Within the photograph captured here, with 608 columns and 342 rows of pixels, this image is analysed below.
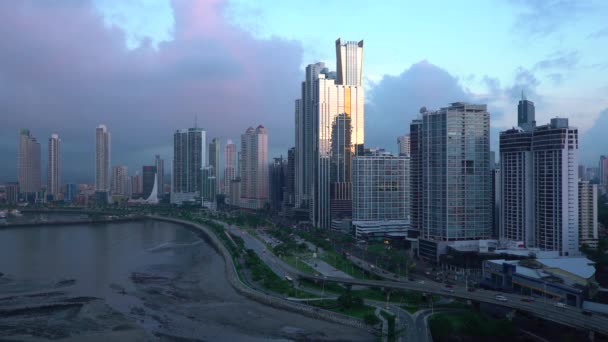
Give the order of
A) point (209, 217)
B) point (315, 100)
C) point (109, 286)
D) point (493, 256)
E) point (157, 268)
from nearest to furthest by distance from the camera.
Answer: point (109, 286) → point (493, 256) → point (157, 268) → point (315, 100) → point (209, 217)

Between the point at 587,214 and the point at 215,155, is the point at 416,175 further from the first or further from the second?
the point at 215,155

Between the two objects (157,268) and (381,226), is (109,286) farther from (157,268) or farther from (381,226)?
(381,226)

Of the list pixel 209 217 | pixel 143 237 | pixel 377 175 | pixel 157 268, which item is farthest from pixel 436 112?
pixel 209 217

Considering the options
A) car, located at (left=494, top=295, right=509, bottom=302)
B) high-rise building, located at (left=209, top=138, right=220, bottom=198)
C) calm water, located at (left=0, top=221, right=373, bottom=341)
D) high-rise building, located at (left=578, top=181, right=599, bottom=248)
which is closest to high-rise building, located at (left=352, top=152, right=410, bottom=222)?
calm water, located at (left=0, top=221, right=373, bottom=341)

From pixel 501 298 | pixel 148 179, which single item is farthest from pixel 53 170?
pixel 501 298

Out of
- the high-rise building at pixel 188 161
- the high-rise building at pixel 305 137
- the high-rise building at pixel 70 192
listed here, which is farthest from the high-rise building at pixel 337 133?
the high-rise building at pixel 70 192

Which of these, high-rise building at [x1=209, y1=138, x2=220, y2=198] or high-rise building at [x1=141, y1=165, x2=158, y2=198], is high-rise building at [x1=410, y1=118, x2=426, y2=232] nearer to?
high-rise building at [x1=209, y1=138, x2=220, y2=198]
